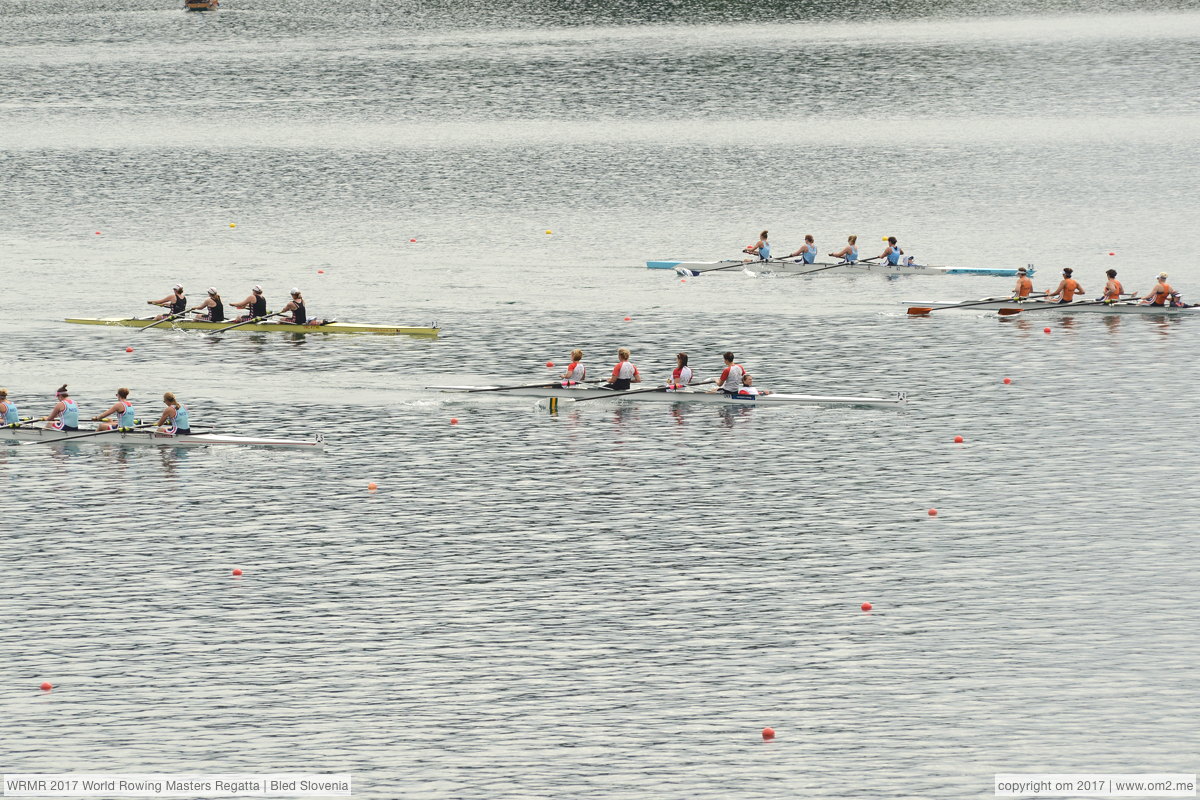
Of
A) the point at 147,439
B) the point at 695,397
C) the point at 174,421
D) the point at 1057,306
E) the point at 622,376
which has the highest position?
the point at 1057,306

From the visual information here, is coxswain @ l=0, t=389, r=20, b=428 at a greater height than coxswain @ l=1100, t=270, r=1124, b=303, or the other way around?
coxswain @ l=1100, t=270, r=1124, b=303

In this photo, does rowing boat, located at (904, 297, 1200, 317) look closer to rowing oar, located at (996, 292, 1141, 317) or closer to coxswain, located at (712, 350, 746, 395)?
rowing oar, located at (996, 292, 1141, 317)

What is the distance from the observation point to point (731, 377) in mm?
45188

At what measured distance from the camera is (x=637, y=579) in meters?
33.2

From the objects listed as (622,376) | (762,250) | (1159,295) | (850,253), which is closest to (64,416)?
(622,376)

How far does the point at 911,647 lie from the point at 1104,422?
1598 centimetres

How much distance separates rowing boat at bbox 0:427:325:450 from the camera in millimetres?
41500

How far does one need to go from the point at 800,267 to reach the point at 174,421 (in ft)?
97.9

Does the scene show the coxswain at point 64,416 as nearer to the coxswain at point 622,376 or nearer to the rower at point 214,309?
→ the rower at point 214,309

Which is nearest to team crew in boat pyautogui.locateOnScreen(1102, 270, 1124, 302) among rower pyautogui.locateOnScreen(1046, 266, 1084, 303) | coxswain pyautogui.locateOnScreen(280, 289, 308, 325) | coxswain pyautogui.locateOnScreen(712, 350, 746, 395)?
rower pyautogui.locateOnScreen(1046, 266, 1084, 303)
